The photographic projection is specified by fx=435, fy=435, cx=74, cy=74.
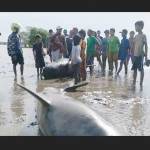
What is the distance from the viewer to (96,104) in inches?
393

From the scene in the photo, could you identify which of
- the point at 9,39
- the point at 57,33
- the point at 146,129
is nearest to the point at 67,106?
the point at 146,129

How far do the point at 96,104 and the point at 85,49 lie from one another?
4311mm

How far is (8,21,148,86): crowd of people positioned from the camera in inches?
515

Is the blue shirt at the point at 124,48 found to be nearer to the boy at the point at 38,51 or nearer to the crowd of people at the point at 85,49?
the crowd of people at the point at 85,49

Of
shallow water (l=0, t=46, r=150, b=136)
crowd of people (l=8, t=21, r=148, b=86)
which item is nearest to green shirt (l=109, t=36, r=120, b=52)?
crowd of people (l=8, t=21, r=148, b=86)

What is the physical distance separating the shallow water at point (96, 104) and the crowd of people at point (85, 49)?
77 centimetres

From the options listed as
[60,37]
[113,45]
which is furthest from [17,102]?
[113,45]

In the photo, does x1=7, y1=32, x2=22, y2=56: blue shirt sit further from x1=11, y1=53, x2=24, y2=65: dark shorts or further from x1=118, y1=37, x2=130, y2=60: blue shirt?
x1=118, y1=37, x2=130, y2=60: blue shirt

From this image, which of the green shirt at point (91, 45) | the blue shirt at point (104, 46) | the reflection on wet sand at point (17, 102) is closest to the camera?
the reflection on wet sand at point (17, 102)

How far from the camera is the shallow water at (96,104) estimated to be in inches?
298

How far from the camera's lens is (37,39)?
50.6ft

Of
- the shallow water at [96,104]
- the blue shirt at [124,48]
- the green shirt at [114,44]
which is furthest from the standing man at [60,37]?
the shallow water at [96,104]

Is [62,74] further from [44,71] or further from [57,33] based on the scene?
[57,33]

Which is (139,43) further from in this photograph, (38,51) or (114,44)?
(114,44)
